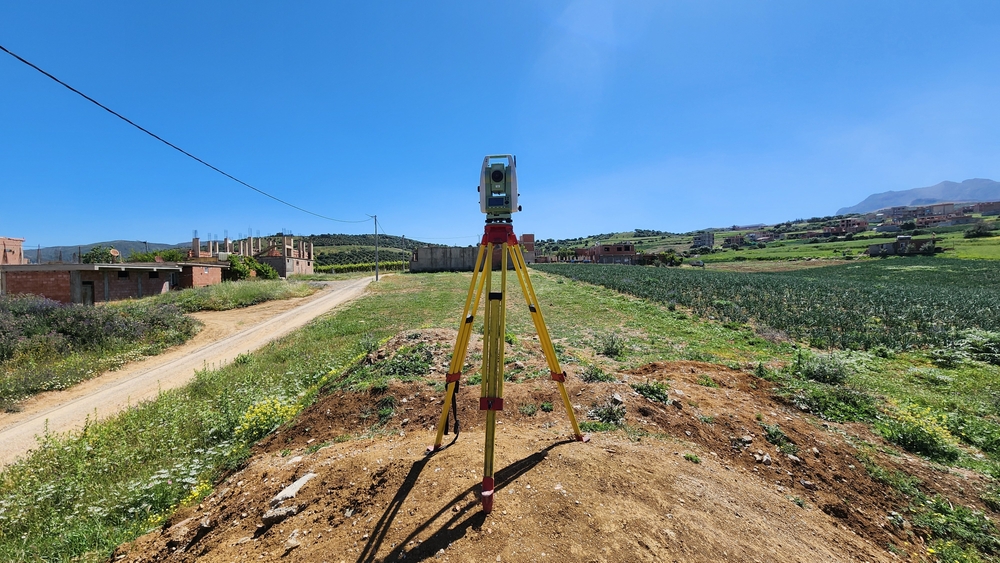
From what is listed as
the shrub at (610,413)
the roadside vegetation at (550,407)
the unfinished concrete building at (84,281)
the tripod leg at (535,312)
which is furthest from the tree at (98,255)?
the tripod leg at (535,312)

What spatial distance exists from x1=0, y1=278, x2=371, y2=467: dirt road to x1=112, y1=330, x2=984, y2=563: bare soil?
5.38 metres

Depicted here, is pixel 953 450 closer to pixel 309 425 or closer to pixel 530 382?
Result: pixel 530 382

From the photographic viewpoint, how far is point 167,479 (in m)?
5.07

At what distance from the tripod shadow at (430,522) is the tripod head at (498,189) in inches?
91.5

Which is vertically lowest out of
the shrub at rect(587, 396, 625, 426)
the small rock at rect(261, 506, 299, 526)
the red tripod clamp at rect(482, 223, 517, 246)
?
the small rock at rect(261, 506, 299, 526)

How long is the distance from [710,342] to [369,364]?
32.9ft

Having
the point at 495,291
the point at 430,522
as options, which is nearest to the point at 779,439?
the point at 495,291

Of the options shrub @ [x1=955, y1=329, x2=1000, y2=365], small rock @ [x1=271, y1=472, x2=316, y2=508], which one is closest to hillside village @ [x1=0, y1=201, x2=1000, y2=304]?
small rock @ [x1=271, y1=472, x2=316, y2=508]

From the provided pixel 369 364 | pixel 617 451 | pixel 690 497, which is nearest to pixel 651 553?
pixel 690 497

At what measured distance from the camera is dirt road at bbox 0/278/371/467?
7434 mm

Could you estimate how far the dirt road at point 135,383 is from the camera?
7434 millimetres

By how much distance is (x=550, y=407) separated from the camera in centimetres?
557

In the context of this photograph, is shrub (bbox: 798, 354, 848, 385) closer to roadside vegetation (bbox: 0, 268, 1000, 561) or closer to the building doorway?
roadside vegetation (bbox: 0, 268, 1000, 561)

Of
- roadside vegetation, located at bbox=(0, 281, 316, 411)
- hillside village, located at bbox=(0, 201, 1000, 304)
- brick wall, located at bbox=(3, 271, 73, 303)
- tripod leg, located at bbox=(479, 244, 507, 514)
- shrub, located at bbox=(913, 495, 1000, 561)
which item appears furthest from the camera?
hillside village, located at bbox=(0, 201, 1000, 304)
